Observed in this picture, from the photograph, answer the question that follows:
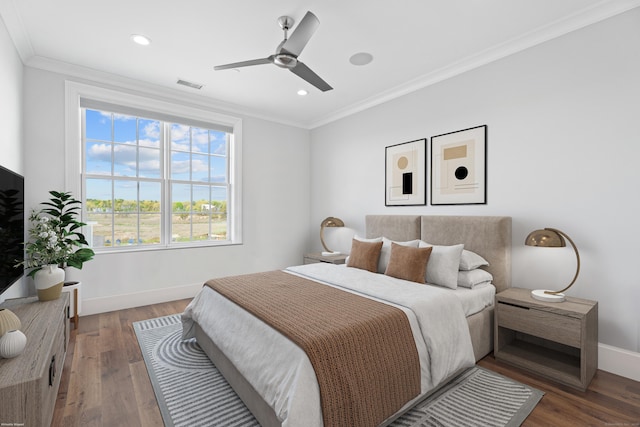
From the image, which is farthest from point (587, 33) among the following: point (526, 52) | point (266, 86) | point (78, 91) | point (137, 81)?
point (78, 91)

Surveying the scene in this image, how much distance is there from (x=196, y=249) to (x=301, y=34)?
10.6ft

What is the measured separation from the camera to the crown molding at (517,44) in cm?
228

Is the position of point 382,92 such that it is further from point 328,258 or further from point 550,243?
point 550,243

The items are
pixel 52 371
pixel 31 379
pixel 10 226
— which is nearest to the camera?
pixel 31 379

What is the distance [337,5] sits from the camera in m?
2.30

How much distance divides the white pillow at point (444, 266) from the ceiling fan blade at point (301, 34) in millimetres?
2140

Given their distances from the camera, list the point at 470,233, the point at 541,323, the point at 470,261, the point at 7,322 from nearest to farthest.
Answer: the point at 7,322 < the point at 541,323 < the point at 470,261 < the point at 470,233

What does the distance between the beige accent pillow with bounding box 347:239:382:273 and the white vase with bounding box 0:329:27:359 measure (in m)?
2.65

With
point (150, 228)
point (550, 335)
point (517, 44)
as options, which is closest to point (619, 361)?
point (550, 335)

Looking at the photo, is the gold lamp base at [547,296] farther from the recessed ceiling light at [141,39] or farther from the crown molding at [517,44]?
the recessed ceiling light at [141,39]

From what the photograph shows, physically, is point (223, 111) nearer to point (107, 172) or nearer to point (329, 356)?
point (107, 172)

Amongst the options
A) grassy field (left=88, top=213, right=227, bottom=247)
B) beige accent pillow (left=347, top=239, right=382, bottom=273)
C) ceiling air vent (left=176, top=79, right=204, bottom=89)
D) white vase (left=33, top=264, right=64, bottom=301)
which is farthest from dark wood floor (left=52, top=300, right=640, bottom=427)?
ceiling air vent (left=176, top=79, right=204, bottom=89)

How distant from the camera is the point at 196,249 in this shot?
4273mm

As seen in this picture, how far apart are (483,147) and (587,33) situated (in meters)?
1.13
